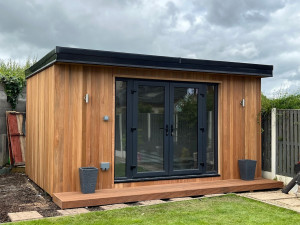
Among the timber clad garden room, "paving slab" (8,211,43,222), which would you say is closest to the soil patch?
"paving slab" (8,211,43,222)

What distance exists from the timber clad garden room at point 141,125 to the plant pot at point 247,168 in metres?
0.11

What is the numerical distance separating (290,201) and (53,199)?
12.8 feet

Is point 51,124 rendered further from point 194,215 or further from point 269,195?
point 269,195

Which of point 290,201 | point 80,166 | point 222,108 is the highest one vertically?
point 222,108

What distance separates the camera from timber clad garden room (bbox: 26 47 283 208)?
6172 millimetres

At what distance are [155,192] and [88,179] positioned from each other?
44.3 inches

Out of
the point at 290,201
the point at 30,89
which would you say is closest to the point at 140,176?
the point at 290,201

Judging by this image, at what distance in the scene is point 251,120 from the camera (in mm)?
7828

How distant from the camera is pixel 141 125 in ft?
22.5

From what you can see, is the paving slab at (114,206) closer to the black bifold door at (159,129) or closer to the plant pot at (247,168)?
the black bifold door at (159,129)

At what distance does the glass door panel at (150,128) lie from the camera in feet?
22.5

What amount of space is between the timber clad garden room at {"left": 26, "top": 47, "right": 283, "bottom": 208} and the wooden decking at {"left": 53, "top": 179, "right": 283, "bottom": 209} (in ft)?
0.06

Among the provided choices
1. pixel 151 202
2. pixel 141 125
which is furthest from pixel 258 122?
pixel 151 202

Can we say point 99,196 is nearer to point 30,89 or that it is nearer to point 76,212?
point 76,212
